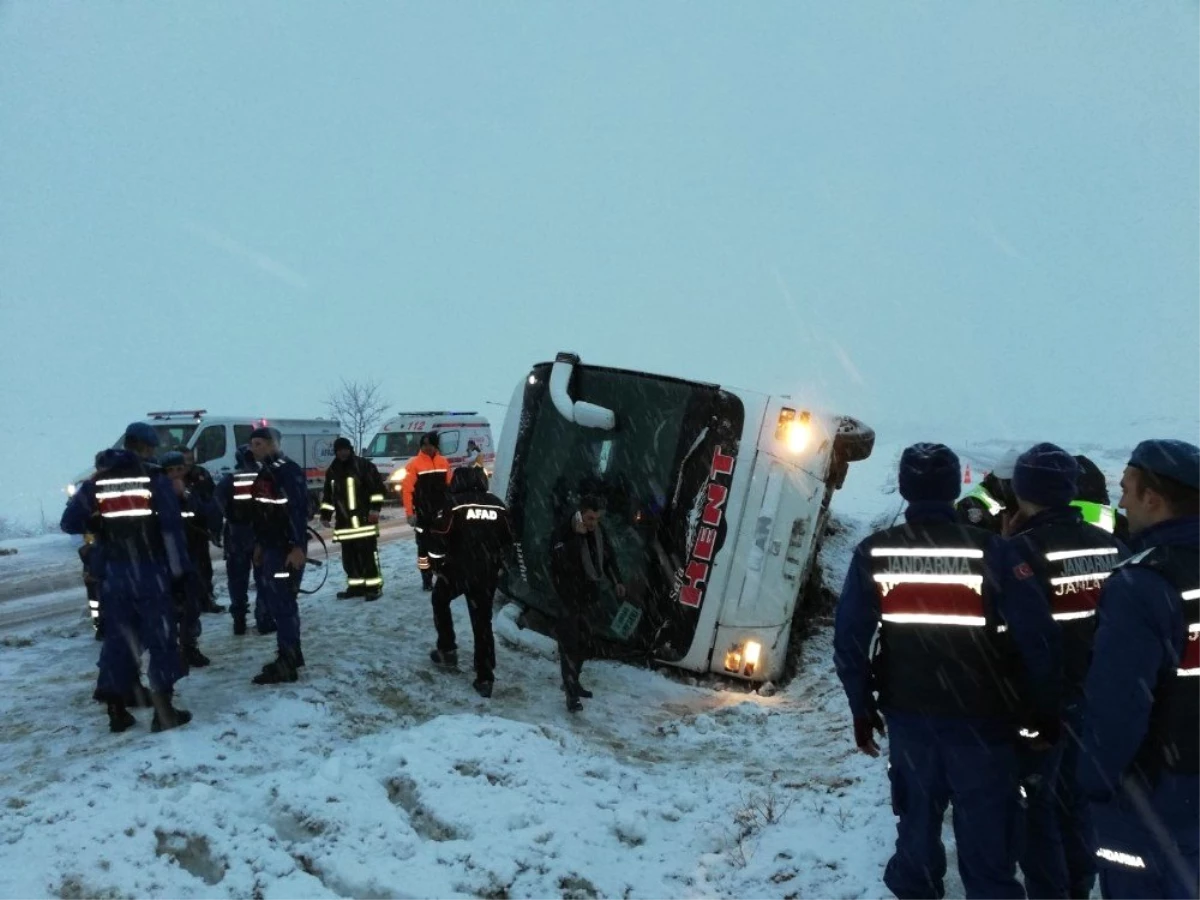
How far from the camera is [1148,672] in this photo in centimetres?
238

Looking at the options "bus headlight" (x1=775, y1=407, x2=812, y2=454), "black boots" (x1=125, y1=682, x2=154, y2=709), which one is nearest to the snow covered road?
"black boots" (x1=125, y1=682, x2=154, y2=709)

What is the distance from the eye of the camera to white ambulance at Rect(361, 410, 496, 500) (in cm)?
2128

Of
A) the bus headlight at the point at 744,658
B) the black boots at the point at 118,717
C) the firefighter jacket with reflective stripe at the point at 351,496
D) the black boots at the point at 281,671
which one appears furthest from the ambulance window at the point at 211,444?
the bus headlight at the point at 744,658

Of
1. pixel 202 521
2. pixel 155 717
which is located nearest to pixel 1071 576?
pixel 155 717

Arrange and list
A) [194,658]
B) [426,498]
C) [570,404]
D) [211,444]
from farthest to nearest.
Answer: [211,444] < [426,498] < [570,404] < [194,658]

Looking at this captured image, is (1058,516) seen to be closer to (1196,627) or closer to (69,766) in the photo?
(1196,627)

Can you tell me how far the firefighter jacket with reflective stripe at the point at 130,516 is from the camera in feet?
17.6

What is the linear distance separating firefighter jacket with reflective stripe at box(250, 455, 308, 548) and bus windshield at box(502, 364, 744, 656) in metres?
2.08

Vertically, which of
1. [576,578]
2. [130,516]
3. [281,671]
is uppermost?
[130,516]

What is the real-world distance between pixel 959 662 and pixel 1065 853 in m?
1.48

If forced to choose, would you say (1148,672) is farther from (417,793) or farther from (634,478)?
(634,478)

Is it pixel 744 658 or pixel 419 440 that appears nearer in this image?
pixel 744 658

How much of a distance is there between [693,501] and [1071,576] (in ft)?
13.4

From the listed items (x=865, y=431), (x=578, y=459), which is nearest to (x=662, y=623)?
(x=578, y=459)
